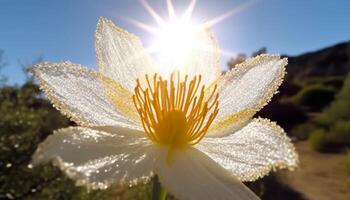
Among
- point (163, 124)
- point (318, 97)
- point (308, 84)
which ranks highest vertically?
point (308, 84)

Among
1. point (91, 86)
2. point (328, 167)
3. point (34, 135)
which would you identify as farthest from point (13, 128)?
point (328, 167)

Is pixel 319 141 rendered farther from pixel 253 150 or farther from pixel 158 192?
pixel 158 192

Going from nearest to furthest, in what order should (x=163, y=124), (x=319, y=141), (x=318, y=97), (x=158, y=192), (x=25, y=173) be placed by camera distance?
(x=158, y=192) < (x=163, y=124) < (x=25, y=173) < (x=319, y=141) < (x=318, y=97)

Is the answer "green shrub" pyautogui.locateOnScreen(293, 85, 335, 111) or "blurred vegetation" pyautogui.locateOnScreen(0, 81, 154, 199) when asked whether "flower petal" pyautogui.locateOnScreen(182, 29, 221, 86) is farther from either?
"green shrub" pyautogui.locateOnScreen(293, 85, 335, 111)

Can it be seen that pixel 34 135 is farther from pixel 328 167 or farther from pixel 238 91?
pixel 328 167

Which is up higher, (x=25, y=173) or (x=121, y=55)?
(x=121, y=55)

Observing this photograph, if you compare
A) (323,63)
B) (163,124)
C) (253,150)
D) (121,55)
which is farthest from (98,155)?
(323,63)

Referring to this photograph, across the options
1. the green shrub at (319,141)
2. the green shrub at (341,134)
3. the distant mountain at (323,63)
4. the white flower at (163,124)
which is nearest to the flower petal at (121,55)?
the white flower at (163,124)
